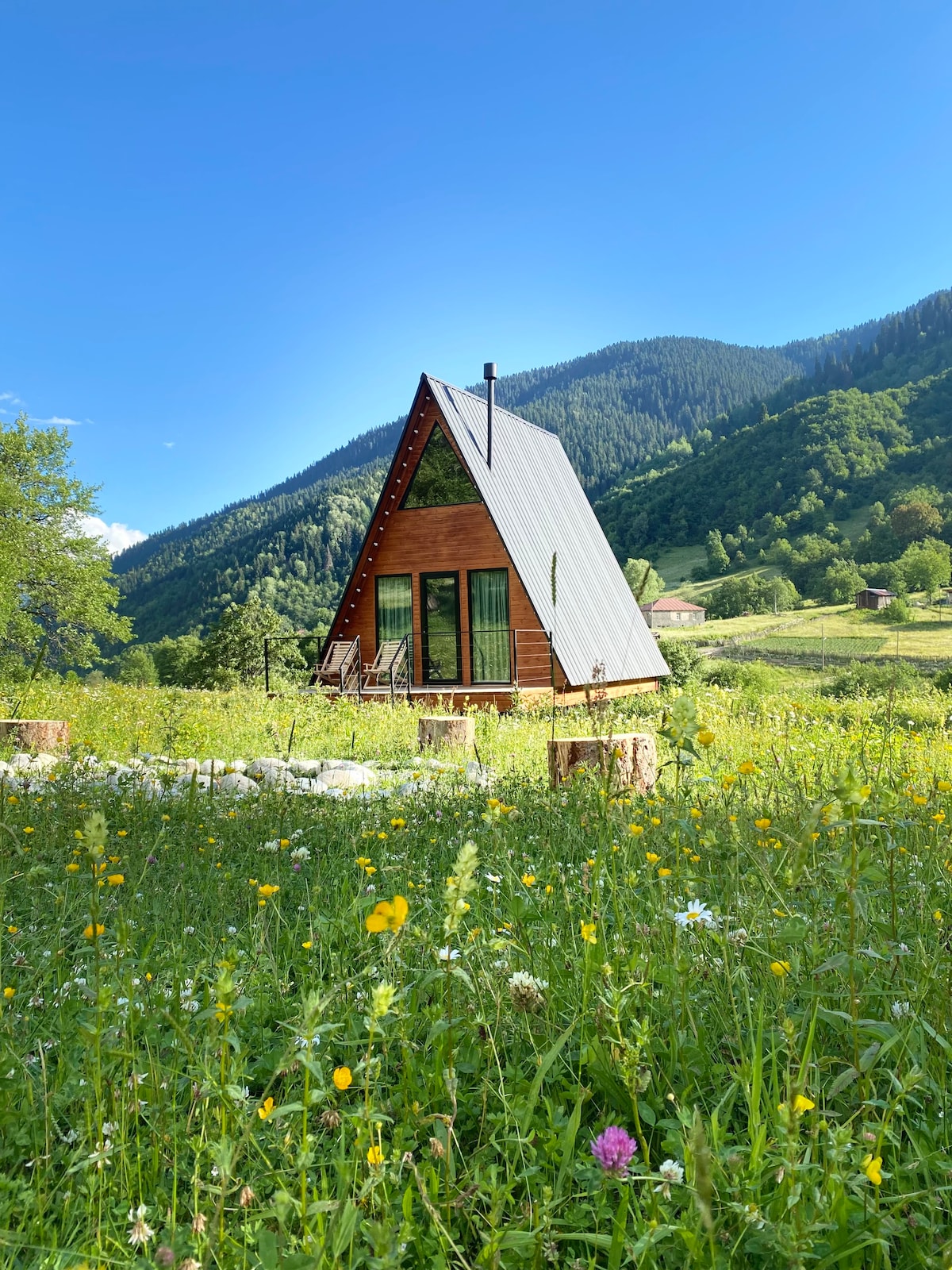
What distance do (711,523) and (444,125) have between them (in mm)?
44577

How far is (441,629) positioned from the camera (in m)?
17.1

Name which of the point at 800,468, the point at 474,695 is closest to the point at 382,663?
the point at 474,695

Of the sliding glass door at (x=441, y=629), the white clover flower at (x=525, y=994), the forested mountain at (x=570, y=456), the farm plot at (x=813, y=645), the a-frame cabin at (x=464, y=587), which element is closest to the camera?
the white clover flower at (x=525, y=994)

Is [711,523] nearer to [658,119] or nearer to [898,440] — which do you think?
[898,440]


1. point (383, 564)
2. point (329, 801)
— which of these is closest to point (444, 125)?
point (383, 564)

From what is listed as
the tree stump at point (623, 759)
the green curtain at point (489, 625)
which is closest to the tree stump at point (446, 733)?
the tree stump at point (623, 759)

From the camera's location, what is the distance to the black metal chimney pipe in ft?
56.0

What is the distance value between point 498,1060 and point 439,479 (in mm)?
15925

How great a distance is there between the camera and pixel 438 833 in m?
4.24

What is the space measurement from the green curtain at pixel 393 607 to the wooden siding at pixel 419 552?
0.47 feet

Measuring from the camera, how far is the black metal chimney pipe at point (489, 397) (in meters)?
17.1

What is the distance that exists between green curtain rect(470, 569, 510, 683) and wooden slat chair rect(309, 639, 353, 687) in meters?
3.18

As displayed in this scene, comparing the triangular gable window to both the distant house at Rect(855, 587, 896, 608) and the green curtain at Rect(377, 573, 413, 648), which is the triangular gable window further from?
the distant house at Rect(855, 587, 896, 608)

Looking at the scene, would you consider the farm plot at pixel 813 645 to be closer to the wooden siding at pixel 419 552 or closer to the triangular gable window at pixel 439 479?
the wooden siding at pixel 419 552
